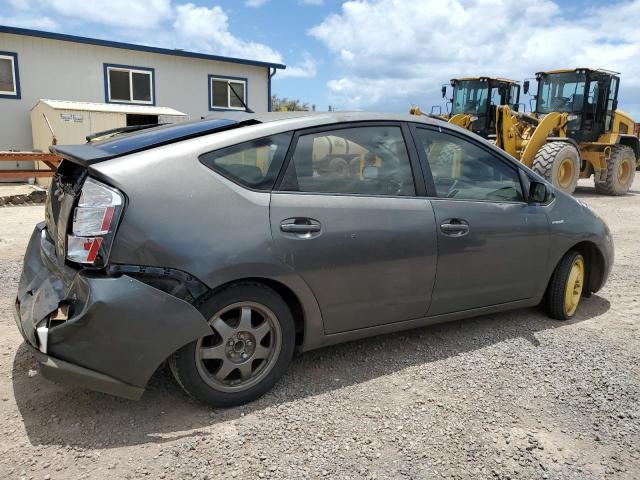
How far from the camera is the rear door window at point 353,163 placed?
2.98 m

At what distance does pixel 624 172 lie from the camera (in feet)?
49.2

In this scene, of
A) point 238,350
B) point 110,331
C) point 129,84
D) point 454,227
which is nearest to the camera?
point 110,331

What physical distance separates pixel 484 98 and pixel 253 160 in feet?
46.5

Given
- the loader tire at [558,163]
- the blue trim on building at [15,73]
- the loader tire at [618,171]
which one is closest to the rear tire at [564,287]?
the loader tire at [558,163]

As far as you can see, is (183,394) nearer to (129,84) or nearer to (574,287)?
(574,287)

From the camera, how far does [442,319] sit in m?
3.58

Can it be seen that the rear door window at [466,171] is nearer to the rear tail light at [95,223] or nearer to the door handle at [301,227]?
the door handle at [301,227]

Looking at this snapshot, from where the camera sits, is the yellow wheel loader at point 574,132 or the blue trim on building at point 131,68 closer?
the yellow wheel loader at point 574,132

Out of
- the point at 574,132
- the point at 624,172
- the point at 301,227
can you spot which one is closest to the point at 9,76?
the point at 301,227

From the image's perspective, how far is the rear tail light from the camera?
8.00 ft

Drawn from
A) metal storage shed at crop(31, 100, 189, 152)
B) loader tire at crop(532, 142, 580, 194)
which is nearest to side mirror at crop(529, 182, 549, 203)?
loader tire at crop(532, 142, 580, 194)

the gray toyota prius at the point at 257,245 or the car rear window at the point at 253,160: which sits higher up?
the car rear window at the point at 253,160

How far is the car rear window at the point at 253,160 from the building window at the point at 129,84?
47.3 ft

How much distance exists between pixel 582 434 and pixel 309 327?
155 cm
